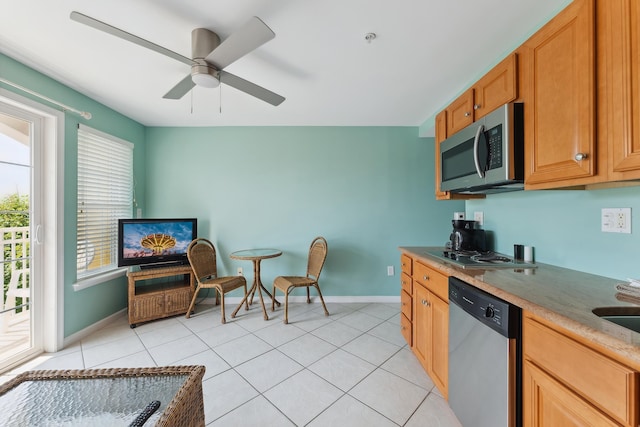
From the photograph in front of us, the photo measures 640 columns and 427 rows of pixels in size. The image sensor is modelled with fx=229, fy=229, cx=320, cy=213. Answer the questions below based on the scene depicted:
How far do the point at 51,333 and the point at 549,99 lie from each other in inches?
155

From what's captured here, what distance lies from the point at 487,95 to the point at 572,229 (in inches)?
37.3

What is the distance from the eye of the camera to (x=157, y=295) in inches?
102

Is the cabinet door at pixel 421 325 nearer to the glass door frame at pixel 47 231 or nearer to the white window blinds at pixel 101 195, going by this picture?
the glass door frame at pixel 47 231

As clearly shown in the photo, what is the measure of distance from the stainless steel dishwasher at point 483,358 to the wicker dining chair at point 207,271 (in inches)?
86.9

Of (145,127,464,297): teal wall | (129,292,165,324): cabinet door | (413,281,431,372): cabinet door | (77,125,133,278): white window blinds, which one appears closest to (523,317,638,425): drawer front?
(413,281,431,372): cabinet door

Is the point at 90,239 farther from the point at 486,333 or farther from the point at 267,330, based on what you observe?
the point at 486,333

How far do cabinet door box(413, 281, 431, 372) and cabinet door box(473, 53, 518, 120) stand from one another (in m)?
1.31

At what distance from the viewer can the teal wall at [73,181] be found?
185 centimetres

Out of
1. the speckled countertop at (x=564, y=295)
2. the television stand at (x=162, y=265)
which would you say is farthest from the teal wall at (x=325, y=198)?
the speckled countertop at (x=564, y=295)

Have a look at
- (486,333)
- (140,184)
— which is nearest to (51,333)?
(140,184)

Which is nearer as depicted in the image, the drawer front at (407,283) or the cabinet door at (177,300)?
the drawer front at (407,283)

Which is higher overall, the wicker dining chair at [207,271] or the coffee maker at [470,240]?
the coffee maker at [470,240]

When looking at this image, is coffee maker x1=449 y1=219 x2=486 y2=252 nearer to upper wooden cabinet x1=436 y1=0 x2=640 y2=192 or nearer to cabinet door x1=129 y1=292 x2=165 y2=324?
upper wooden cabinet x1=436 y1=0 x2=640 y2=192

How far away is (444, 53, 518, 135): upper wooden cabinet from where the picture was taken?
1.30m
